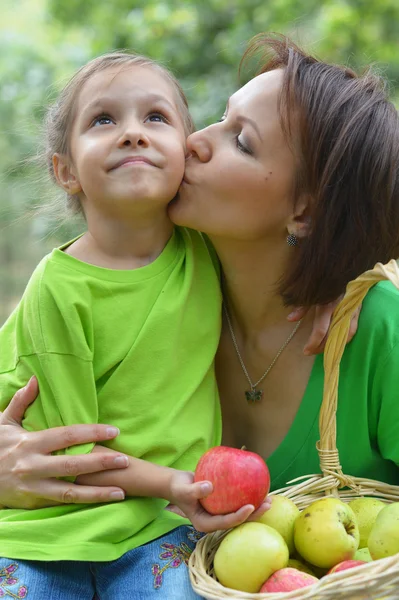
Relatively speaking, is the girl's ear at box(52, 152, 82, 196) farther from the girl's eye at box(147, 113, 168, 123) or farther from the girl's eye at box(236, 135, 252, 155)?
the girl's eye at box(236, 135, 252, 155)

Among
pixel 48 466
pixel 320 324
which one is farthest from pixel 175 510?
pixel 320 324

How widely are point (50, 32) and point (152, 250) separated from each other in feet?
15.5

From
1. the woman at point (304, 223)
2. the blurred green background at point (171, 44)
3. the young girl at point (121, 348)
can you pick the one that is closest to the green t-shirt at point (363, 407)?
the woman at point (304, 223)

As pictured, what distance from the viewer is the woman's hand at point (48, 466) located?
70.1 inches

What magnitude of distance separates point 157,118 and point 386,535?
3.55 ft

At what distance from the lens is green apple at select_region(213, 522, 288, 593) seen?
1603mm

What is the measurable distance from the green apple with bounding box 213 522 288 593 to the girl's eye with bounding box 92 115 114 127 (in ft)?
3.23

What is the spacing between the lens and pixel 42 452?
71.1 inches

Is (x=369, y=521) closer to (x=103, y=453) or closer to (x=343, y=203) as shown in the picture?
(x=103, y=453)

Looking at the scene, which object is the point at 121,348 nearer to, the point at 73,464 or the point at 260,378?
the point at 73,464

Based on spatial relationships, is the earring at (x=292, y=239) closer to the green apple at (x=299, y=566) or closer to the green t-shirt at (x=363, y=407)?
the green t-shirt at (x=363, y=407)

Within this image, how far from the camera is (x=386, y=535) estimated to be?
1608mm

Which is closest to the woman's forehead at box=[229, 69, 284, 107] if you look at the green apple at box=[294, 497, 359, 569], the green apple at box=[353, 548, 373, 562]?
the green apple at box=[294, 497, 359, 569]

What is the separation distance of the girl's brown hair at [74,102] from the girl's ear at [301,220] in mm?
347
